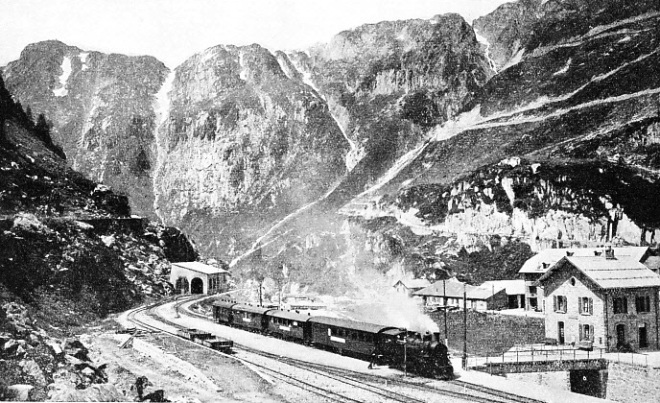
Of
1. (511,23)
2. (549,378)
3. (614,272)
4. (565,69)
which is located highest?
(511,23)

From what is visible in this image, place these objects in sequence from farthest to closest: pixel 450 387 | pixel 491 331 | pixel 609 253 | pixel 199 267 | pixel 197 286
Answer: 1. pixel 197 286
2. pixel 199 267
3. pixel 491 331
4. pixel 609 253
5. pixel 450 387

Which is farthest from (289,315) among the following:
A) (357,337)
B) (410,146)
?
(410,146)

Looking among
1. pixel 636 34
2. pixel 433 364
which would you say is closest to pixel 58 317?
pixel 433 364

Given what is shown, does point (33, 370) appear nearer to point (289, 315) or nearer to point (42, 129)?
point (42, 129)

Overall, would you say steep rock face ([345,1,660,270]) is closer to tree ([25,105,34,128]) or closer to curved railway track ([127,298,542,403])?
curved railway track ([127,298,542,403])

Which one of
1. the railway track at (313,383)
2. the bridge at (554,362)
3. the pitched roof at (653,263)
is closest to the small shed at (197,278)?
the railway track at (313,383)

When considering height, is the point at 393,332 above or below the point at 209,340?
above

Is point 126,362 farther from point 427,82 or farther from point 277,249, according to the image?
point 427,82
